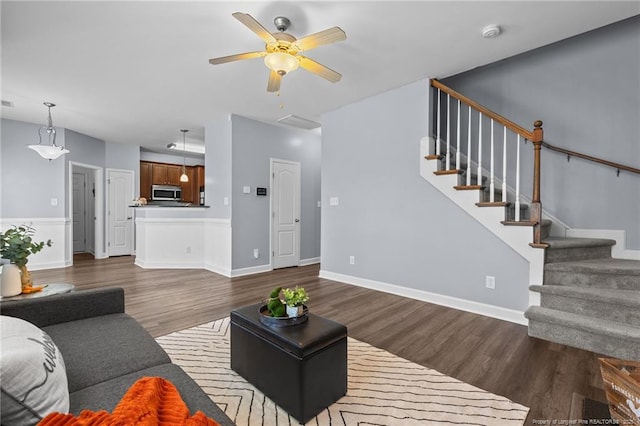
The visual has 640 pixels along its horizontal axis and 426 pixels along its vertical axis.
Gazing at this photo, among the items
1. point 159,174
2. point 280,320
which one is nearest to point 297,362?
point 280,320

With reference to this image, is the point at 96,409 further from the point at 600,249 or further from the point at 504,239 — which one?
the point at 600,249

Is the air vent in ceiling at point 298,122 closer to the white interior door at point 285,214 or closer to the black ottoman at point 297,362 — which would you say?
the white interior door at point 285,214

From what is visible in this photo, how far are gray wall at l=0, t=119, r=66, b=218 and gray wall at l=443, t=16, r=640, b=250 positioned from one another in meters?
7.56

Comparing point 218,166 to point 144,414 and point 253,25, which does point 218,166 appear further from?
point 144,414

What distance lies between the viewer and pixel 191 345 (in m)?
2.42

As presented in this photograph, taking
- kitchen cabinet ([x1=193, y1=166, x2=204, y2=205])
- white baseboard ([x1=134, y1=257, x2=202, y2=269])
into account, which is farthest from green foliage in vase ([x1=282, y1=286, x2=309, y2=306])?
kitchen cabinet ([x1=193, y1=166, x2=204, y2=205])

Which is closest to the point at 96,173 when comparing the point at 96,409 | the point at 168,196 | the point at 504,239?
the point at 168,196

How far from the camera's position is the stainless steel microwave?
793 cm

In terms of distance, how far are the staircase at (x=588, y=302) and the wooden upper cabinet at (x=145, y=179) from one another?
8.30 m

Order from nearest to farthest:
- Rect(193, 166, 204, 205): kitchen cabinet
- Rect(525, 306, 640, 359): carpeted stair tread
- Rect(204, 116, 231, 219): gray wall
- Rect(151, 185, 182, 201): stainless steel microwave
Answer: Rect(525, 306, 640, 359): carpeted stair tread, Rect(204, 116, 231, 219): gray wall, Rect(151, 185, 182, 201): stainless steel microwave, Rect(193, 166, 204, 205): kitchen cabinet

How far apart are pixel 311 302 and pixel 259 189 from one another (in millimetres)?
2461

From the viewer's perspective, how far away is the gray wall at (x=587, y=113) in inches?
122

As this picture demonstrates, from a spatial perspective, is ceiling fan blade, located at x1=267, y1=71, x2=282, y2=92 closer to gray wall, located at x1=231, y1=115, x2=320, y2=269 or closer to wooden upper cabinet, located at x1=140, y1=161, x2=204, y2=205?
gray wall, located at x1=231, y1=115, x2=320, y2=269

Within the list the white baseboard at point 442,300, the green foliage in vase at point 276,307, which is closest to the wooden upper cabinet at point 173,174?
the white baseboard at point 442,300
